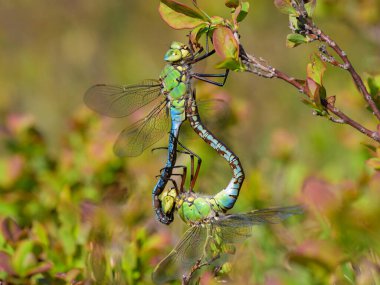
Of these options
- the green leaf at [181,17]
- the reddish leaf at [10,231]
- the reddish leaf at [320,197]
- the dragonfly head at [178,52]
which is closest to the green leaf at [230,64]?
the green leaf at [181,17]

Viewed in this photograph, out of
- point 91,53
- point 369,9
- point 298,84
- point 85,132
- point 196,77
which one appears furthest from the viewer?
point 91,53

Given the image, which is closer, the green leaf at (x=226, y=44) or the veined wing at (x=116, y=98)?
the green leaf at (x=226, y=44)

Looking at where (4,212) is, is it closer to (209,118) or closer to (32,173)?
(32,173)

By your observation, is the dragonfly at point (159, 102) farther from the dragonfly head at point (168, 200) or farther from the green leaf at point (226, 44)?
the green leaf at point (226, 44)

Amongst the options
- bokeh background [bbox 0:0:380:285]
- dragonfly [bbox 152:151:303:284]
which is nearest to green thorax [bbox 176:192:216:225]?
dragonfly [bbox 152:151:303:284]

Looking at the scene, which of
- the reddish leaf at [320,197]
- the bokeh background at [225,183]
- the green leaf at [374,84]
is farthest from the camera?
the green leaf at [374,84]

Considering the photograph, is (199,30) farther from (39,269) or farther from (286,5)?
(39,269)

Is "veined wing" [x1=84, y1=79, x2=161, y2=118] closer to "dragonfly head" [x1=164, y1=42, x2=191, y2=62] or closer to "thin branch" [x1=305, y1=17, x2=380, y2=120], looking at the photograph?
"dragonfly head" [x1=164, y1=42, x2=191, y2=62]

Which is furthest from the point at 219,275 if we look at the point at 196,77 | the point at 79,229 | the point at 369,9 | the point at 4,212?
the point at 369,9
